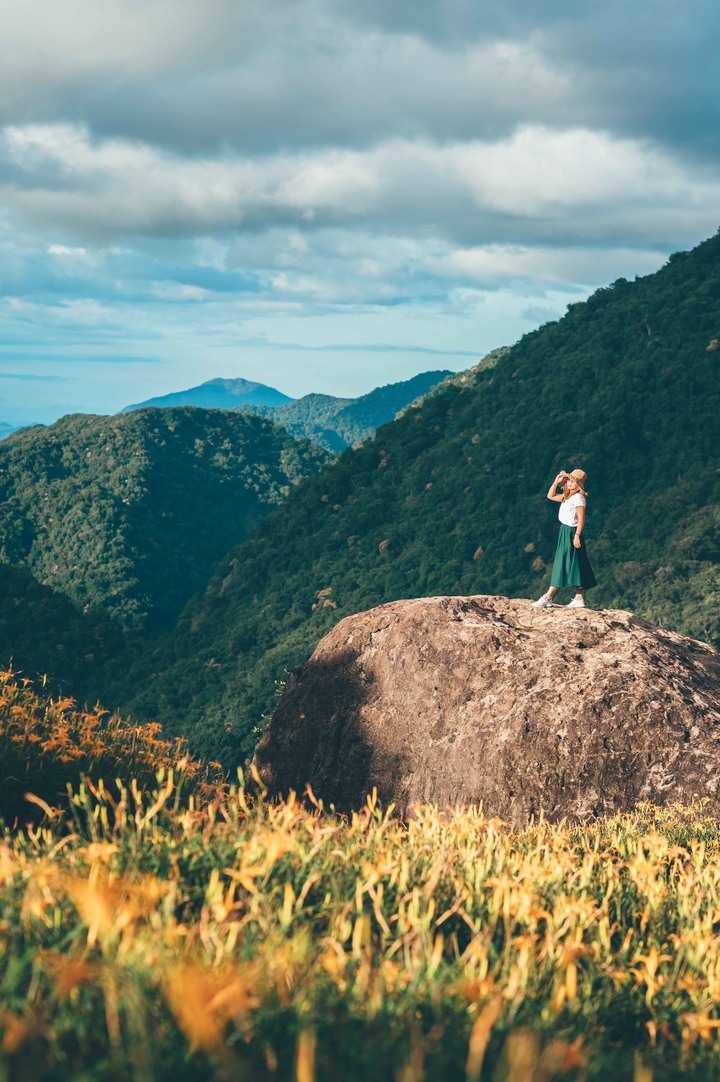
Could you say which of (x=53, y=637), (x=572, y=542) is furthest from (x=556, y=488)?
(x=53, y=637)

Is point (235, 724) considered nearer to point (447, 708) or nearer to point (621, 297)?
point (447, 708)

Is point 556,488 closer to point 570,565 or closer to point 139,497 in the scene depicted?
point 570,565

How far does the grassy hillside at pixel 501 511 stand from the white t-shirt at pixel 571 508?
26.5 metres

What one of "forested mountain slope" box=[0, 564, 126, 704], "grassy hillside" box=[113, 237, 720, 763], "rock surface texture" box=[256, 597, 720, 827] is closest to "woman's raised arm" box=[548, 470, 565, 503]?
"rock surface texture" box=[256, 597, 720, 827]

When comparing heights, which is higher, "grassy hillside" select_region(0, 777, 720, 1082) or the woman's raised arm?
the woman's raised arm

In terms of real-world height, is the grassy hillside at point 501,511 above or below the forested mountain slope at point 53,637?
above

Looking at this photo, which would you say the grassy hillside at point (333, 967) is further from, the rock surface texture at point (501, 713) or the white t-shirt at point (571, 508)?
the white t-shirt at point (571, 508)

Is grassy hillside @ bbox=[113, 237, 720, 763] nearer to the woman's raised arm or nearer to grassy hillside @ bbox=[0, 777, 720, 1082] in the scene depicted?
the woman's raised arm

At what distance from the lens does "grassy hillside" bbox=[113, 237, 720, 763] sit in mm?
44625

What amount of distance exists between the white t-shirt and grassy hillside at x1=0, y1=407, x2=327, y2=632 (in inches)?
3086

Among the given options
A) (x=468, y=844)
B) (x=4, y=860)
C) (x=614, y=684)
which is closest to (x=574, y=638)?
(x=614, y=684)

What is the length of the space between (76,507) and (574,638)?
100381 mm

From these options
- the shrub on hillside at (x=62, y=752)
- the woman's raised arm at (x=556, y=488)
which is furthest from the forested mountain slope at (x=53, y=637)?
the shrub on hillside at (x=62, y=752)

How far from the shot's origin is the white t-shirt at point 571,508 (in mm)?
11328
